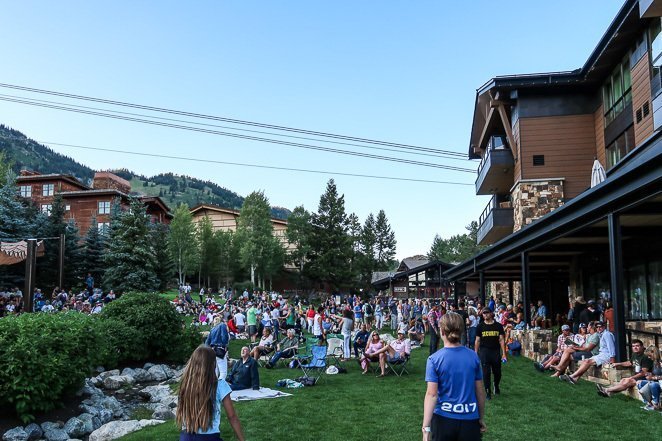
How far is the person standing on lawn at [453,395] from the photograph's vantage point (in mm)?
4352

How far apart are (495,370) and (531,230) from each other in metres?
7.59

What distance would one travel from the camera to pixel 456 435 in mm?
4332

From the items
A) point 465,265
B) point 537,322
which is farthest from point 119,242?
point 537,322

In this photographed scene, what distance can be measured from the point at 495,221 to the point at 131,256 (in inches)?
989

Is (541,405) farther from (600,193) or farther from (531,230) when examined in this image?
(531,230)

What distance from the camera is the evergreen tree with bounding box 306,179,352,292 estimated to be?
219ft

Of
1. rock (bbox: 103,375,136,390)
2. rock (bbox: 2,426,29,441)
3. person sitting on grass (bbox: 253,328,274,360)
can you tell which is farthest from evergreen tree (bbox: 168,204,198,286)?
rock (bbox: 2,426,29,441)

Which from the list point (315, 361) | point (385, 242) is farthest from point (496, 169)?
point (385, 242)

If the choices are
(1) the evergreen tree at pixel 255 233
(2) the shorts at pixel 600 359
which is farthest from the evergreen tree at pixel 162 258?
(2) the shorts at pixel 600 359

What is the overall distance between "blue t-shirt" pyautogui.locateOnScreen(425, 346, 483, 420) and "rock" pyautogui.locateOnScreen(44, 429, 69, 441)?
795 cm

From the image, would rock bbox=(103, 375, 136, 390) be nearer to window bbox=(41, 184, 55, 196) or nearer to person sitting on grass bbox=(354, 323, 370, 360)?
person sitting on grass bbox=(354, 323, 370, 360)

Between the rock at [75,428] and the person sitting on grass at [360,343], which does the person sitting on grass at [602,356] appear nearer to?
the person sitting on grass at [360,343]

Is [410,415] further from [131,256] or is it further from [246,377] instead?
[131,256]

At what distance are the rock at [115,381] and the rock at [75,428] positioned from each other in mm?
4222
